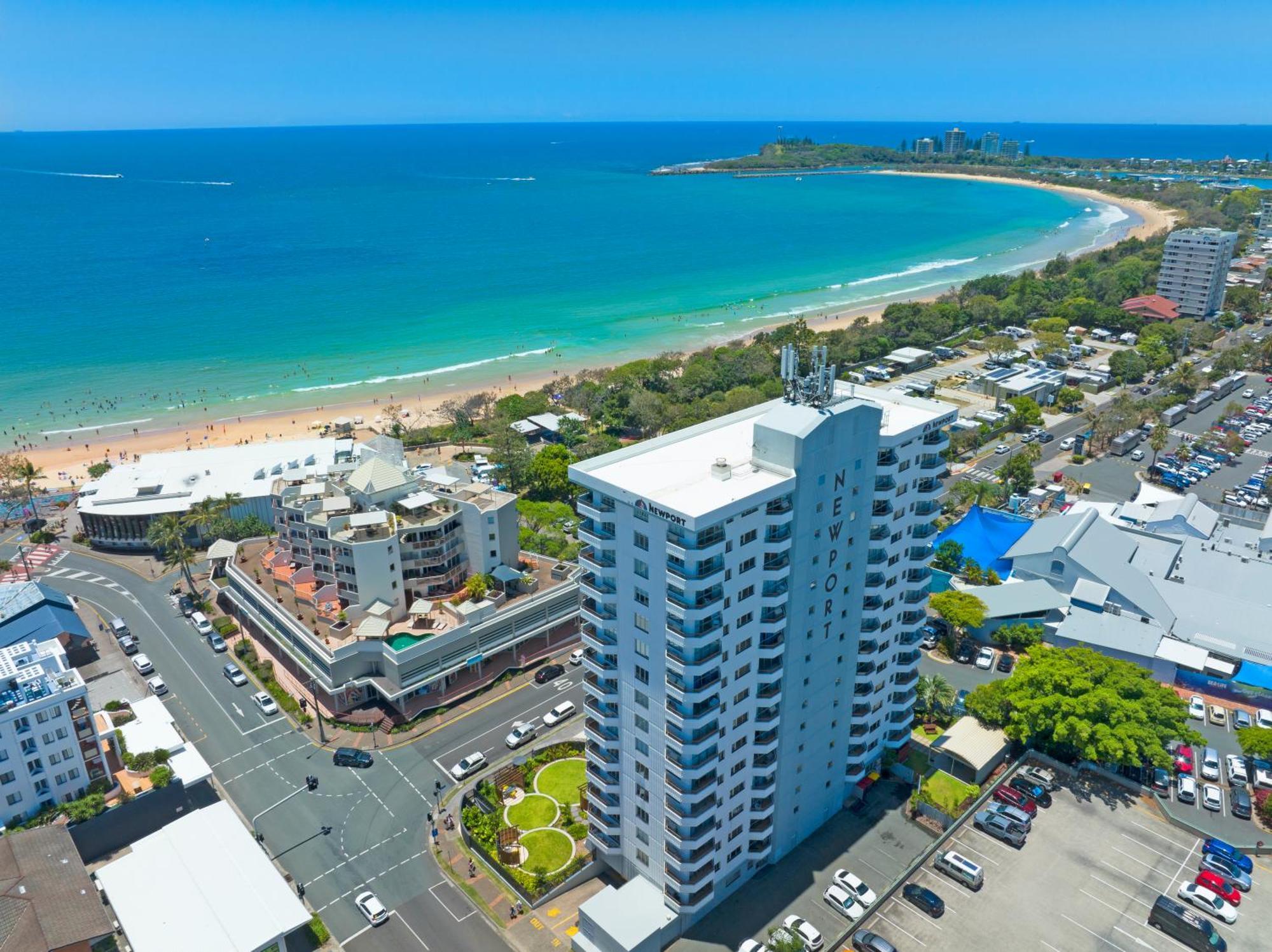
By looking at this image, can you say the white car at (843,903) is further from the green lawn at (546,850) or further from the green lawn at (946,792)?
the green lawn at (546,850)

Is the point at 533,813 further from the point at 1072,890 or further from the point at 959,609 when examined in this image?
the point at 959,609

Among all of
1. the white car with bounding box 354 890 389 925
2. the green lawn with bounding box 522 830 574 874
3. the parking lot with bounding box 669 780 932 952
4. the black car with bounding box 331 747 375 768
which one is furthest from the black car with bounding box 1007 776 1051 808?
the black car with bounding box 331 747 375 768

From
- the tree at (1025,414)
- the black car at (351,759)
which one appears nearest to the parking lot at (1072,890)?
the black car at (351,759)

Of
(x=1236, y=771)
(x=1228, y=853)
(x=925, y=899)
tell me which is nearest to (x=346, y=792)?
(x=925, y=899)

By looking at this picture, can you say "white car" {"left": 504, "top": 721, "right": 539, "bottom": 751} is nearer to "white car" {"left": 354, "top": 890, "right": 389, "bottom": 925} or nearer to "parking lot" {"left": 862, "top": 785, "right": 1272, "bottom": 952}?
"white car" {"left": 354, "top": 890, "right": 389, "bottom": 925}

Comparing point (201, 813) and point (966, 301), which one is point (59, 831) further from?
point (966, 301)
